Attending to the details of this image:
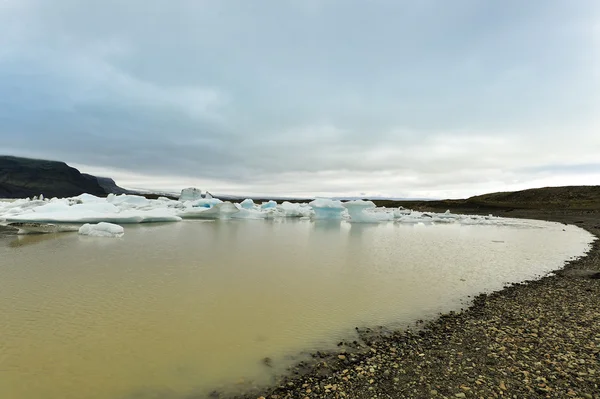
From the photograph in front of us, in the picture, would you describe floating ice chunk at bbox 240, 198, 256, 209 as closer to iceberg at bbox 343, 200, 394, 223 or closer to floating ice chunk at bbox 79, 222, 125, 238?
iceberg at bbox 343, 200, 394, 223

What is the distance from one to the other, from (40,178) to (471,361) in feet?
496

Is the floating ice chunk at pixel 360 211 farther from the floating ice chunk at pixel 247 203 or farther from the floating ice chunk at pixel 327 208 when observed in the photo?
the floating ice chunk at pixel 247 203

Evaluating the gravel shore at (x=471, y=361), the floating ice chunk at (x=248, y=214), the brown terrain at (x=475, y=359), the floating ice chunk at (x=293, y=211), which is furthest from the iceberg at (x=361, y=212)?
the gravel shore at (x=471, y=361)

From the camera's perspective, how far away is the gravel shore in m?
3.39

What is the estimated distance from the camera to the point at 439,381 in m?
3.59

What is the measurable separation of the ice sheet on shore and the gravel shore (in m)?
19.7

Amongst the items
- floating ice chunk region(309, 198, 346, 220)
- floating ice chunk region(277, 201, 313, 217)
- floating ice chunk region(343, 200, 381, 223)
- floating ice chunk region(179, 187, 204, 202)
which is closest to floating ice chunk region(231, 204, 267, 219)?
floating ice chunk region(277, 201, 313, 217)

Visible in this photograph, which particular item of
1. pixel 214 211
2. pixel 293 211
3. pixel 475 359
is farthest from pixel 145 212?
pixel 475 359

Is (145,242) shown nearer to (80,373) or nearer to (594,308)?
(80,373)

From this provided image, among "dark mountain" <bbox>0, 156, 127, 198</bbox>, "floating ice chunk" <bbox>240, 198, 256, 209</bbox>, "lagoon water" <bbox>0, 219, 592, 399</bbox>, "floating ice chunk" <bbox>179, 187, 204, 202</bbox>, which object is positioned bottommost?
"lagoon water" <bbox>0, 219, 592, 399</bbox>

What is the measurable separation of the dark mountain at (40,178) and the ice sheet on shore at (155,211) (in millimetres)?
96836

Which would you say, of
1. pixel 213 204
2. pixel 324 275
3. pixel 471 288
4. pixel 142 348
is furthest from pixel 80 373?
pixel 213 204

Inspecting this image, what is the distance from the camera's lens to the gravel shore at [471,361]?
3.39m

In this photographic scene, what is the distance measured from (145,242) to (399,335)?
39.4 feet
